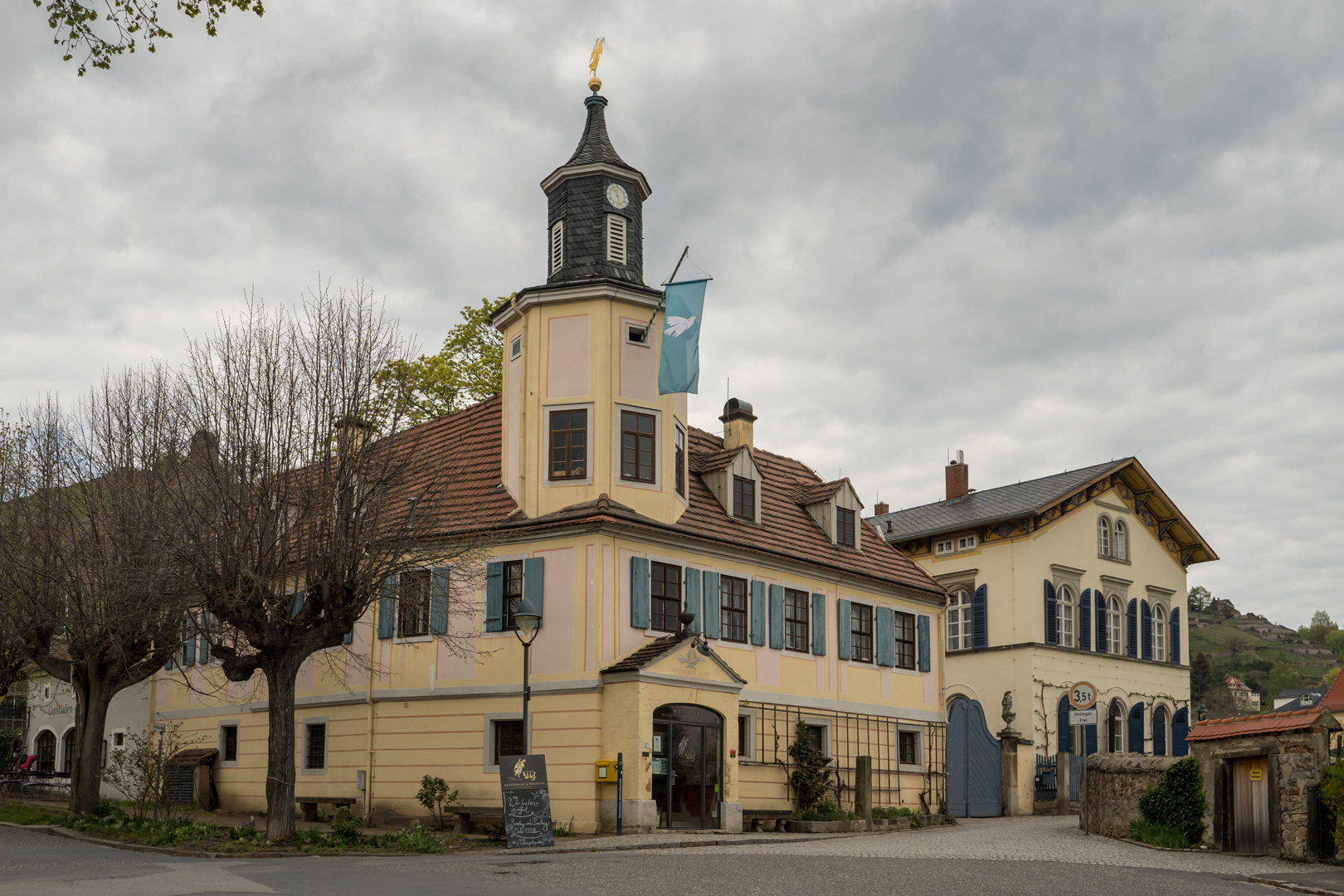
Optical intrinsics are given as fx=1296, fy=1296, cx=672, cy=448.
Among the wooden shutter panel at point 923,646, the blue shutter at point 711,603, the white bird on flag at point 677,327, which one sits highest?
the white bird on flag at point 677,327

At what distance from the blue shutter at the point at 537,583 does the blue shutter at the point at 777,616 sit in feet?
13.5

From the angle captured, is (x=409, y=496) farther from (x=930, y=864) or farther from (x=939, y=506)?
(x=939, y=506)

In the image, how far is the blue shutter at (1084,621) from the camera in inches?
1586

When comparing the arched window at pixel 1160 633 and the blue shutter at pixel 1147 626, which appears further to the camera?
the arched window at pixel 1160 633

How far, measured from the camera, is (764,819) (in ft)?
84.0

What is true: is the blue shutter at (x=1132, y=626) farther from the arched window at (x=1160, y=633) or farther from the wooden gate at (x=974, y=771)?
the wooden gate at (x=974, y=771)

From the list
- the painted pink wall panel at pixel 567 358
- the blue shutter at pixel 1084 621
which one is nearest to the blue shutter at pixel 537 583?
the painted pink wall panel at pixel 567 358

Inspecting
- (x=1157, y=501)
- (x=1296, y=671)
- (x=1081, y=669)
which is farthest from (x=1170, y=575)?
(x=1296, y=671)

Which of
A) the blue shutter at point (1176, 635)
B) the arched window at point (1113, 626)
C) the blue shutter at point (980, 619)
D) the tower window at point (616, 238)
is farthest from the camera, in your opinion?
the blue shutter at point (1176, 635)

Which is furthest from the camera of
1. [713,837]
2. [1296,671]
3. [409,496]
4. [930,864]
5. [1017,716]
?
[1296,671]

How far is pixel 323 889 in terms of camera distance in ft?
43.2

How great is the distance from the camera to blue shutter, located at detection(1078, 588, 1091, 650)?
4028 cm

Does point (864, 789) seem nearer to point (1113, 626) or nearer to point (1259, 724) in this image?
point (1259, 724)

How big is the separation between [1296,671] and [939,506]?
91.6m
